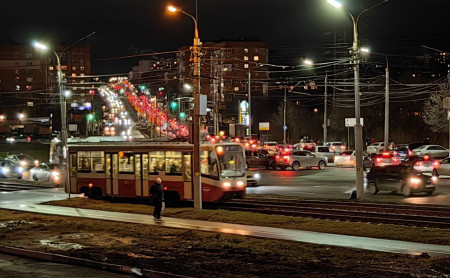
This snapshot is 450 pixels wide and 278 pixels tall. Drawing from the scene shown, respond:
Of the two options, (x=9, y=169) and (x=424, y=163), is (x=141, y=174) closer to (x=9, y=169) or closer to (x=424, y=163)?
(x=424, y=163)

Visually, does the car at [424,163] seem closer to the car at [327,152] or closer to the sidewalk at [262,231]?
the car at [327,152]

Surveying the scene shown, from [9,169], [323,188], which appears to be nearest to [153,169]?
[323,188]

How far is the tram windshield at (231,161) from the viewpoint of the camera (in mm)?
22719

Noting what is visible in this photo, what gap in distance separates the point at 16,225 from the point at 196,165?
6778 millimetres

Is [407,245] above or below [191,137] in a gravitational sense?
below

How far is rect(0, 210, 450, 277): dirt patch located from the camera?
1052cm

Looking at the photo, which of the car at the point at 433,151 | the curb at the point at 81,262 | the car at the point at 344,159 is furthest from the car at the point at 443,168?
Result: the curb at the point at 81,262

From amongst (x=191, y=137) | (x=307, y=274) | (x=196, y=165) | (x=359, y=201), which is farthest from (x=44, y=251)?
(x=359, y=201)

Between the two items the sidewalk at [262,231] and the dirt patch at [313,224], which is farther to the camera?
the dirt patch at [313,224]

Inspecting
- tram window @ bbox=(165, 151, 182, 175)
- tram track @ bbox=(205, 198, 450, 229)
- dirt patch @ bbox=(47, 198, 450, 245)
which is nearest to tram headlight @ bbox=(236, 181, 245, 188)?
tram track @ bbox=(205, 198, 450, 229)

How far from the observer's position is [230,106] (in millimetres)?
102375

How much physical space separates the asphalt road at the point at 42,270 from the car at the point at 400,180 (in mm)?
18514

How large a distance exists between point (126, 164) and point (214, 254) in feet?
42.9

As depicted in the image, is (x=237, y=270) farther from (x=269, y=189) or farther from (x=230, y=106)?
(x=230, y=106)
